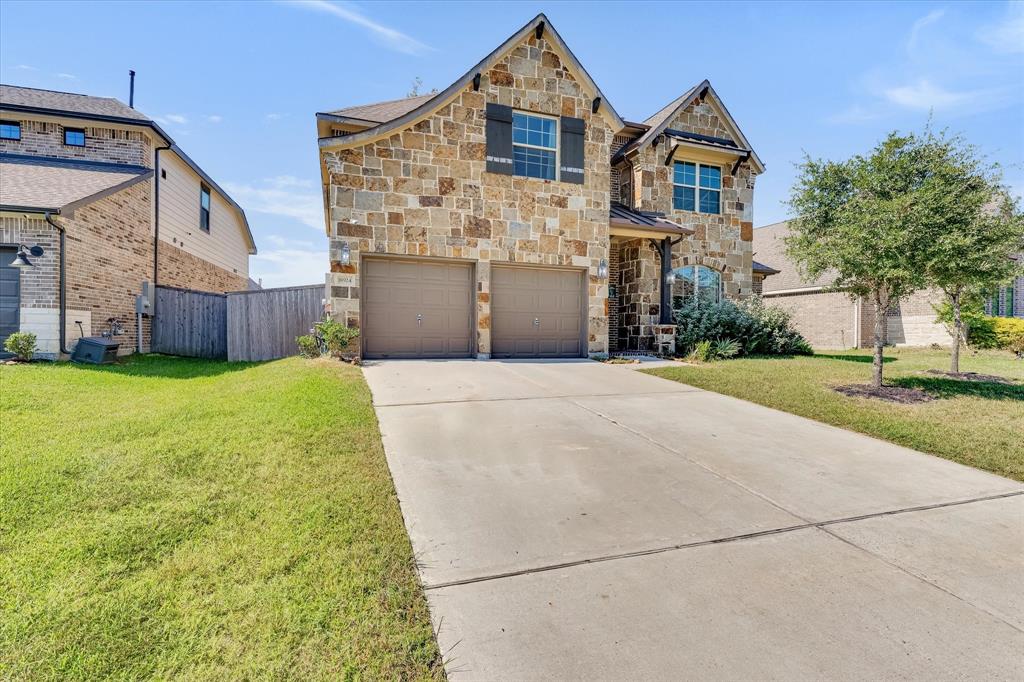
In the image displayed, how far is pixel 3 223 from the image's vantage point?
10.9 metres

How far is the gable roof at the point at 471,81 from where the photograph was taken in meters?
10.4

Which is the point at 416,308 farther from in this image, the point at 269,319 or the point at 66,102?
the point at 66,102

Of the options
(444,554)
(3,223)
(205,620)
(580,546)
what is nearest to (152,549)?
(205,620)

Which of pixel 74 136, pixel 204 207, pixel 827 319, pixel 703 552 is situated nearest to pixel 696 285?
pixel 827 319

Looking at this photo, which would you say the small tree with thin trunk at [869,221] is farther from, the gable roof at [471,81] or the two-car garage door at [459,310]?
the gable roof at [471,81]

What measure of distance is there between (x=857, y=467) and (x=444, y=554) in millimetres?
4478

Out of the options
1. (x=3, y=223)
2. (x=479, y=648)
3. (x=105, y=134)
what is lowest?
(x=479, y=648)

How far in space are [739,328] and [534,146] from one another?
803 centimetres

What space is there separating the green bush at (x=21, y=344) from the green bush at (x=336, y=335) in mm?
6746

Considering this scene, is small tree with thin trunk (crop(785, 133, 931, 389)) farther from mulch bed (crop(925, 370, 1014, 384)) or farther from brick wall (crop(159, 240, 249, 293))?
brick wall (crop(159, 240, 249, 293))

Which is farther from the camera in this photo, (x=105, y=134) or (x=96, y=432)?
(x=105, y=134)

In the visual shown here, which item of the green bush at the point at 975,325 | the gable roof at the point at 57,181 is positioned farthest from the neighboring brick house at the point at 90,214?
the green bush at the point at 975,325

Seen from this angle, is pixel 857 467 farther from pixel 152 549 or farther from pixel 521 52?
pixel 521 52

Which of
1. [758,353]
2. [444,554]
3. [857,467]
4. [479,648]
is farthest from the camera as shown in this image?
[758,353]
